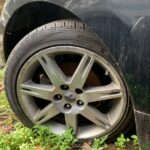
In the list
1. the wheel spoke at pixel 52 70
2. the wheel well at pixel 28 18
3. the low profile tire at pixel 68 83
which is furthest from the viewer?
the wheel well at pixel 28 18

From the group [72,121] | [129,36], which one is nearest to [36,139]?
[72,121]

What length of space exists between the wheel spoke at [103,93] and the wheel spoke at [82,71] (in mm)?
93

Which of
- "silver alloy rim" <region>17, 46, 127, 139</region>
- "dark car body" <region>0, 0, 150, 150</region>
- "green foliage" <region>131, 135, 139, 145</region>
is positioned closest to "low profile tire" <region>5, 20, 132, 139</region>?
"silver alloy rim" <region>17, 46, 127, 139</region>

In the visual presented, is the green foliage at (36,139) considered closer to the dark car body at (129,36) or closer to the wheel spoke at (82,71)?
the wheel spoke at (82,71)

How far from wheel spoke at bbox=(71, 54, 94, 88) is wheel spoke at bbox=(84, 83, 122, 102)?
9 cm

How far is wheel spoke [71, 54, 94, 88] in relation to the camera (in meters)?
2.94

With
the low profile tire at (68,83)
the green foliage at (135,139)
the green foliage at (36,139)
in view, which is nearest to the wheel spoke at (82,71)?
the low profile tire at (68,83)

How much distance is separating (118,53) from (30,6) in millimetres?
860

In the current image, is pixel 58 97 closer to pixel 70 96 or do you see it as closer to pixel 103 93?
pixel 70 96

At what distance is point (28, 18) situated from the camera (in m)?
3.31

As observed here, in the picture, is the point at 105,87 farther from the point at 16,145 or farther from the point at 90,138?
the point at 16,145

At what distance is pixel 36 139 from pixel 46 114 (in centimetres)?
24

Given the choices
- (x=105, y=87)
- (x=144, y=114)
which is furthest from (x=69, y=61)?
(x=144, y=114)

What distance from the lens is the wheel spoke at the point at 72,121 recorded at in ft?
10.5
